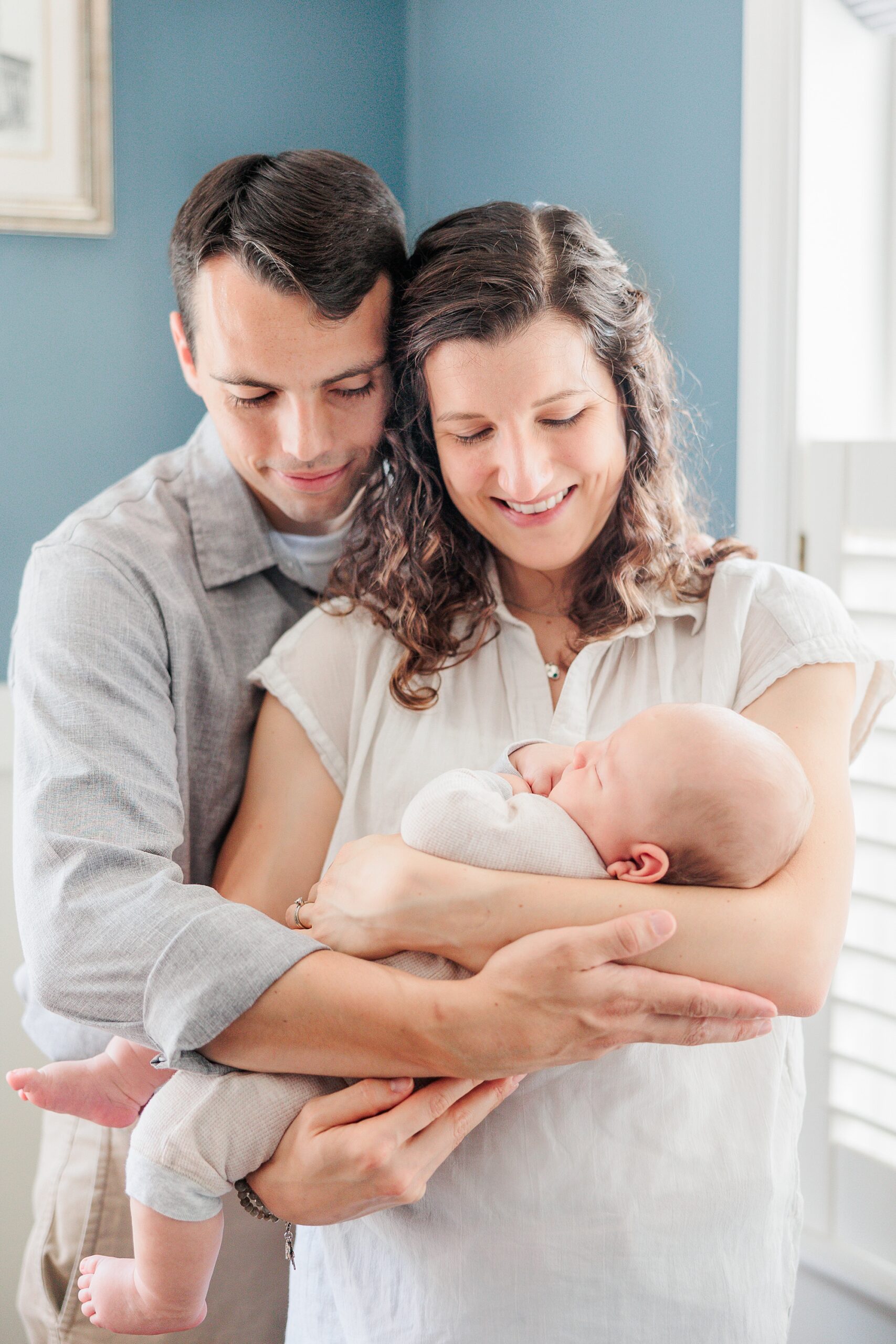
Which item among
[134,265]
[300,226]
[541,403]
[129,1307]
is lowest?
[129,1307]

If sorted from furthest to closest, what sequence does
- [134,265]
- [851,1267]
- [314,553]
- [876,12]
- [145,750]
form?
[134,265] < [851,1267] < [876,12] < [314,553] < [145,750]

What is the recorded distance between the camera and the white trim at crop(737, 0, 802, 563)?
1593 millimetres

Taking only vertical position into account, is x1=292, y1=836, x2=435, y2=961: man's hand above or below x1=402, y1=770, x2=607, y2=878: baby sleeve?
below

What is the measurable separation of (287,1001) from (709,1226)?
51 centimetres

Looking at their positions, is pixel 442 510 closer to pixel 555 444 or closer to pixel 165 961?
pixel 555 444

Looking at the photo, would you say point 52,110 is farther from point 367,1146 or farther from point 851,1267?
point 851,1267

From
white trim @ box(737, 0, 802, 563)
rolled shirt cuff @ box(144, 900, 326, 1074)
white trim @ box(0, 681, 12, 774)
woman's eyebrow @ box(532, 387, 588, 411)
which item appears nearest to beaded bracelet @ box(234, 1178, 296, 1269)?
rolled shirt cuff @ box(144, 900, 326, 1074)

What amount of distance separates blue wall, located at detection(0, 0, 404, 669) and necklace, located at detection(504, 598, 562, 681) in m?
1.20

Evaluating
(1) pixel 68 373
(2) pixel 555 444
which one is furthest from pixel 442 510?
(1) pixel 68 373

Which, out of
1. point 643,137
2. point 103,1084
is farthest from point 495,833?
point 643,137

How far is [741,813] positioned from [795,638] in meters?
0.28

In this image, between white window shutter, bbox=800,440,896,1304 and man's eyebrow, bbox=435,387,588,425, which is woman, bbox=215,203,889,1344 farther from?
white window shutter, bbox=800,440,896,1304

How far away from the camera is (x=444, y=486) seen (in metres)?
1.41

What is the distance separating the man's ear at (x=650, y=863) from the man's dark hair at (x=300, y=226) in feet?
2.37
